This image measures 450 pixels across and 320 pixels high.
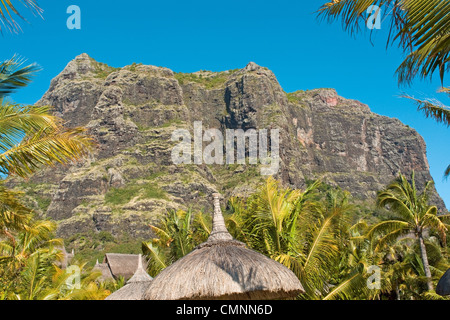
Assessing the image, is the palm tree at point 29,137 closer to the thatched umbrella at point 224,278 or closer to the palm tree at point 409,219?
the thatched umbrella at point 224,278

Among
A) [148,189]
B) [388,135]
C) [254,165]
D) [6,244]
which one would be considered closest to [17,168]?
[6,244]

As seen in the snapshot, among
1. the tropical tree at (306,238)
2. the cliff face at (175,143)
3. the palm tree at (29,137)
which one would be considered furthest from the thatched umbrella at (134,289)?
the cliff face at (175,143)

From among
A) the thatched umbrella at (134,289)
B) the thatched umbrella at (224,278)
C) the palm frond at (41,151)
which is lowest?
the thatched umbrella at (134,289)

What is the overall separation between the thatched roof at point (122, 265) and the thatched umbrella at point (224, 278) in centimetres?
3052

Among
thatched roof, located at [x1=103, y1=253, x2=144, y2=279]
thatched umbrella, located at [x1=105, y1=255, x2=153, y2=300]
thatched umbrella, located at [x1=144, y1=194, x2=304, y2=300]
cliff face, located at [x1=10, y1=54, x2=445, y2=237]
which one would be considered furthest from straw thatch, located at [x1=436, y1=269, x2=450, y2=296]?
cliff face, located at [x1=10, y1=54, x2=445, y2=237]

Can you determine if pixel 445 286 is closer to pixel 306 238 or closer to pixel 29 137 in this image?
pixel 306 238

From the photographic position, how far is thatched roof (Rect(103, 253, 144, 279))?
36844 millimetres

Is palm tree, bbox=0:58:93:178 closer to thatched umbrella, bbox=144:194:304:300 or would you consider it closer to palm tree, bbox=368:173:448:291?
thatched umbrella, bbox=144:194:304:300

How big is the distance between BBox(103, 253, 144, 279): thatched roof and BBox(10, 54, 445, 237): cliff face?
20.7 meters

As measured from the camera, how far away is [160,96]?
9319 cm

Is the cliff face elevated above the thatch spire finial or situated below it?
above

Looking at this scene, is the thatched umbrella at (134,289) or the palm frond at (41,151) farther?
the thatched umbrella at (134,289)

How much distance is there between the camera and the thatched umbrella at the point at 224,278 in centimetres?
681

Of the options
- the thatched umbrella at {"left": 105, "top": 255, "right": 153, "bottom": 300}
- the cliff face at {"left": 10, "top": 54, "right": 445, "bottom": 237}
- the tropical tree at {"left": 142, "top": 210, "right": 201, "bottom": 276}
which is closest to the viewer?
the thatched umbrella at {"left": 105, "top": 255, "right": 153, "bottom": 300}
